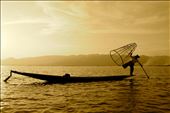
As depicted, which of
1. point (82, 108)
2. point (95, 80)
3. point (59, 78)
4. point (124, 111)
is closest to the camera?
point (124, 111)

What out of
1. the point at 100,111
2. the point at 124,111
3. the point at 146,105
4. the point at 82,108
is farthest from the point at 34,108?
the point at 146,105

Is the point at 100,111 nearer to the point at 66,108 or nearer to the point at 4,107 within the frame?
the point at 66,108

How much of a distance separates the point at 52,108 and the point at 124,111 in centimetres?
672

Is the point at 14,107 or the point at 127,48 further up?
the point at 127,48

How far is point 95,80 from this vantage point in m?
55.9

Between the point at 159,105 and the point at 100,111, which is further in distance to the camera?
the point at 159,105

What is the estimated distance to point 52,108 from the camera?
25547 millimetres

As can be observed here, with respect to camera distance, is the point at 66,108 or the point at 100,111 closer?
the point at 100,111

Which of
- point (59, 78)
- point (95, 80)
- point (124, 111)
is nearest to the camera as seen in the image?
point (124, 111)

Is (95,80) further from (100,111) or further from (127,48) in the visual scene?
(100,111)

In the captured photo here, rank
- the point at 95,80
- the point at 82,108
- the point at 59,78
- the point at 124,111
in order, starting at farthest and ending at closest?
1. the point at 95,80
2. the point at 59,78
3. the point at 82,108
4. the point at 124,111

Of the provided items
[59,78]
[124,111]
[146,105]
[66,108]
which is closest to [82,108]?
[66,108]

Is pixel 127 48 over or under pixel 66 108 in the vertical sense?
over

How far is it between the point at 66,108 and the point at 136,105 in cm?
690
